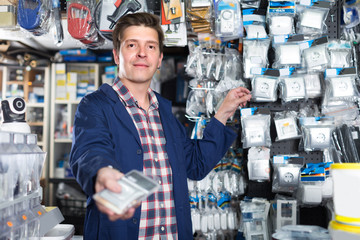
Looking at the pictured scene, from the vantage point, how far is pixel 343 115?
92.5 inches

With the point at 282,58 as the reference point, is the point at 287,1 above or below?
above

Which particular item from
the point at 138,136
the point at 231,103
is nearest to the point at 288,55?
the point at 231,103

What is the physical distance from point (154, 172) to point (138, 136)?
18 cm

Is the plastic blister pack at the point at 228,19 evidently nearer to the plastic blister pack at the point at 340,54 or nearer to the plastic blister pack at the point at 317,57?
the plastic blister pack at the point at 317,57

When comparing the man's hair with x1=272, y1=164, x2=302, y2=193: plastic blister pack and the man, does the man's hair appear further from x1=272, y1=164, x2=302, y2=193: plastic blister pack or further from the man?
x1=272, y1=164, x2=302, y2=193: plastic blister pack

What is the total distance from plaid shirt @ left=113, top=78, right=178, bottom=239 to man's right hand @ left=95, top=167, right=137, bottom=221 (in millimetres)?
520

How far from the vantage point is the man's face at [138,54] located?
1.62 meters

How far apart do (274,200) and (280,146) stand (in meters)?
0.37

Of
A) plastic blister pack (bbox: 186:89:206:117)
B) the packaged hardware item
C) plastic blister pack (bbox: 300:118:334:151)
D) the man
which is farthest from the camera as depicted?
plastic blister pack (bbox: 186:89:206:117)

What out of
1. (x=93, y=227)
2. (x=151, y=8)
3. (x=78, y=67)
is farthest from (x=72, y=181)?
(x=93, y=227)

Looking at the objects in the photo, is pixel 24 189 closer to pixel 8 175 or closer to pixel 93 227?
pixel 8 175

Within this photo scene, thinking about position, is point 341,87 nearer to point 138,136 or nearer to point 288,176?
point 288,176

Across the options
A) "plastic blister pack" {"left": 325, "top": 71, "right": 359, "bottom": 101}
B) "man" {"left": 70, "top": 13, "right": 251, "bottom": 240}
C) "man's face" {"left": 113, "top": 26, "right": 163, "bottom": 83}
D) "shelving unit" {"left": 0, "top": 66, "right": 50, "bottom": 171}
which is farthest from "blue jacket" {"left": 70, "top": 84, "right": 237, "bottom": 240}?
"shelving unit" {"left": 0, "top": 66, "right": 50, "bottom": 171}

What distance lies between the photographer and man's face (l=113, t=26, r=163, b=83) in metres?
1.62
